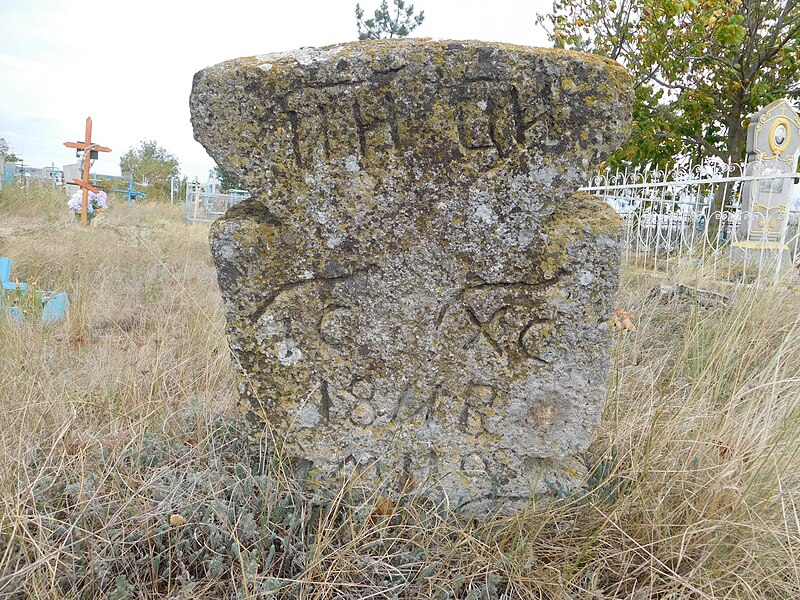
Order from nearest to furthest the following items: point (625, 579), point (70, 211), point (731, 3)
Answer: point (625, 579) → point (731, 3) → point (70, 211)

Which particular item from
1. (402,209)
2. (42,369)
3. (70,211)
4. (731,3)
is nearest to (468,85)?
(402,209)

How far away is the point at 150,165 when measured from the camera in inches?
1062

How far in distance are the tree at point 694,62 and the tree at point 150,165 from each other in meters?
19.0

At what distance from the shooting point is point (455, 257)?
1700 millimetres

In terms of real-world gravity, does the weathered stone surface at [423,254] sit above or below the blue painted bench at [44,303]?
above

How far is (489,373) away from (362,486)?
0.53m

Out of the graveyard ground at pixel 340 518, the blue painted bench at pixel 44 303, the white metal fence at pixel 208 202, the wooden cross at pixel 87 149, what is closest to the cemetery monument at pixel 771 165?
the graveyard ground at pixel 340 518

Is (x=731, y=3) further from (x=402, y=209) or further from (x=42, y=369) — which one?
(x=42, y=369)

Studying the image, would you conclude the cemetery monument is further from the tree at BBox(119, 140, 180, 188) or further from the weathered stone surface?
the tree at BBox(119, 140, 180, 188)

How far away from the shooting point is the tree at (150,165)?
2553 centimetres

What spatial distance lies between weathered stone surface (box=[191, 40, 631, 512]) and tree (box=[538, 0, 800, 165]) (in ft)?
26.9

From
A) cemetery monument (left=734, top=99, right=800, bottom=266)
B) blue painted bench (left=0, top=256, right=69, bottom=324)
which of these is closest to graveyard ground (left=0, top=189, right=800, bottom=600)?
blue painted bench (left=0, top=256, right=69, bottom=324)

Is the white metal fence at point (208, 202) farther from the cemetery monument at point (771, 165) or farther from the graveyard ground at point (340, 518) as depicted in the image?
the graveyard ground at point (340, 518)

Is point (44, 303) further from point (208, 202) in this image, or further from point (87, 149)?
point (208, 202)
